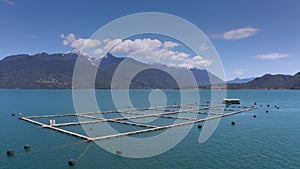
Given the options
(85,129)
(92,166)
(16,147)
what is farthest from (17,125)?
(92,166)

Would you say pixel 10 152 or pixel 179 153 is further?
pixel 179 153

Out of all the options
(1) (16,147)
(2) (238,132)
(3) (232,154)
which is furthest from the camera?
(2) (238,132)

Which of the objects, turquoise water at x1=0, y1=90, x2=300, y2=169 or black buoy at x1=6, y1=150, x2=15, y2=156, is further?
black buoy at x1=6, y1=150, x2=15, y2=156

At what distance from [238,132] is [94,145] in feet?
Answer: 97.1

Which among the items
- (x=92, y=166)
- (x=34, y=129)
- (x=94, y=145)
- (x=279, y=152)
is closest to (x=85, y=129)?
(x=34, y=129)

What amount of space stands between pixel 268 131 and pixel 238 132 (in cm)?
715

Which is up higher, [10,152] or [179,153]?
[10,152]

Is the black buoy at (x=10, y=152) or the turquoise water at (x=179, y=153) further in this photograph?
the black buoy at (x=10, y=152)

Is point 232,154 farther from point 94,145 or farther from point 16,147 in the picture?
point 16,147

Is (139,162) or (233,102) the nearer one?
(139,162)

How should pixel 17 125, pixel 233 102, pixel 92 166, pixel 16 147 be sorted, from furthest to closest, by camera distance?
pixel 233 102 < pixel 17 125 < pixel 16 147 < pixel 92 166

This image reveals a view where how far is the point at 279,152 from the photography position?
122ft

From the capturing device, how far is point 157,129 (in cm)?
5303

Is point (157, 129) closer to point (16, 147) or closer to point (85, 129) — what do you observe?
point (85, 129)
